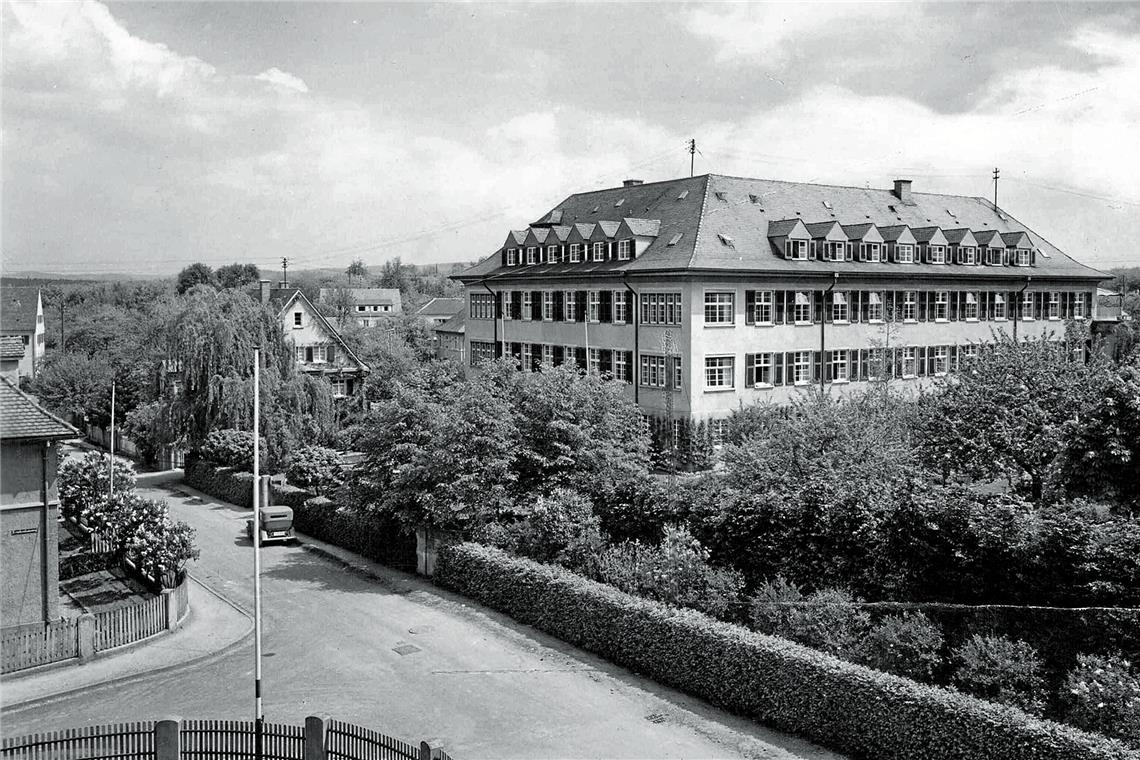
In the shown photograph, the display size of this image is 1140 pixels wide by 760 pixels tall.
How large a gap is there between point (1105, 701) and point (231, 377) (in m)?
39.7

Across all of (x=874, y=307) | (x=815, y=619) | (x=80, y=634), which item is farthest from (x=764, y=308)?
(x=80, y=634)

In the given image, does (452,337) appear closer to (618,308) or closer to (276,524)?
(618,308)

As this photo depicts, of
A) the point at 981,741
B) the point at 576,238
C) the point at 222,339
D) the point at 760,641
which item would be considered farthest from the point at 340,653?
the point at 576,238

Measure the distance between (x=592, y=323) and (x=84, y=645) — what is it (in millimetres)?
31762

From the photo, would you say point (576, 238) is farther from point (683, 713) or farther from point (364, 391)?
point (683, 713)

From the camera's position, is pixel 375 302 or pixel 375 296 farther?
pixel 375 296

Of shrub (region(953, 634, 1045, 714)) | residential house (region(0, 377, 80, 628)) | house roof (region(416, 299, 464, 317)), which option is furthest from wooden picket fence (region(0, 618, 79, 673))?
house roof (region(416, 299, 464, 317))

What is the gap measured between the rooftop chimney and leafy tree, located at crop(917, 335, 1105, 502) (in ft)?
89.3

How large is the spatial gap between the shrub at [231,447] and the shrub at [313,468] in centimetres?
342

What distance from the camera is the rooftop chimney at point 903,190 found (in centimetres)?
5889

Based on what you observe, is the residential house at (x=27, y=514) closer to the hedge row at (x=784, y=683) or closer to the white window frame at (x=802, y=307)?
the hedge row at (x=784, y=683)

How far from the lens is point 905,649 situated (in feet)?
62.1

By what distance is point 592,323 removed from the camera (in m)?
50.6

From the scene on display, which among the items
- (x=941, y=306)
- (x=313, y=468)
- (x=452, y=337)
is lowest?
(x=313, y=468)
